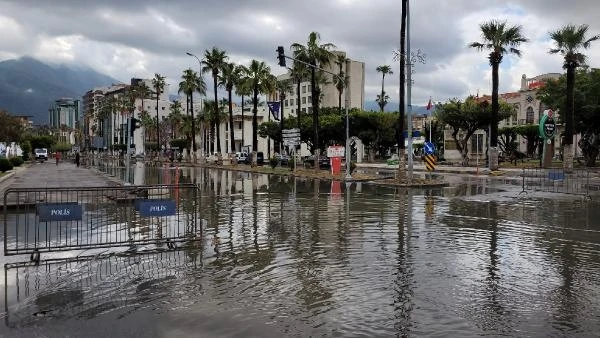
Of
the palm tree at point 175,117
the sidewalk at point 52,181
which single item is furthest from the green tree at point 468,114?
Answer: the palm tree at point 175,117

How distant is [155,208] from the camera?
1135 centimetres

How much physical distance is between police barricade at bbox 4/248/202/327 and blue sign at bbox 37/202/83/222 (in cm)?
82

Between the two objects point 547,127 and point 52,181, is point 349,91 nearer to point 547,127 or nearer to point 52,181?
point 547,127

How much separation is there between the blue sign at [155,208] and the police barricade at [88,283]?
2.72 feet

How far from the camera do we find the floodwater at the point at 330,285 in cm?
649

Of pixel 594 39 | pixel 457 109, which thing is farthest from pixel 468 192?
pixel 457 109

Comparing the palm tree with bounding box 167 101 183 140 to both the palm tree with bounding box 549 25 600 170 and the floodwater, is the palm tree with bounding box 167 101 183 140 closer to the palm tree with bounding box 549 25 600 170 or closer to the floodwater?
the palm tree with bounding box 549 25 600 170

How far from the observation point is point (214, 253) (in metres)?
10.9

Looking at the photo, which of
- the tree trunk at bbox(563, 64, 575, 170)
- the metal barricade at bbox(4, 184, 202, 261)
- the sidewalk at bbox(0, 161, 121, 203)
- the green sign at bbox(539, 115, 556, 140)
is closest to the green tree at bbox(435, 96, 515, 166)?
the green sign at bbox(539, 115, 556, 140)

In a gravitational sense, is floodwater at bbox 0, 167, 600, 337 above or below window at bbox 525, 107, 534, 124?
below

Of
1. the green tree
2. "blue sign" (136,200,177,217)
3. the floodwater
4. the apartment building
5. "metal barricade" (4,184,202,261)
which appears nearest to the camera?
the floodwater

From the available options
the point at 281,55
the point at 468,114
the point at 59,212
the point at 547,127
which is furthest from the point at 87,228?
the point at 468,114

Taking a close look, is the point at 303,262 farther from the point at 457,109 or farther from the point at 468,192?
the point at 457,109

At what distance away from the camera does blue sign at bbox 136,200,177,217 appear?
36.9 ft
